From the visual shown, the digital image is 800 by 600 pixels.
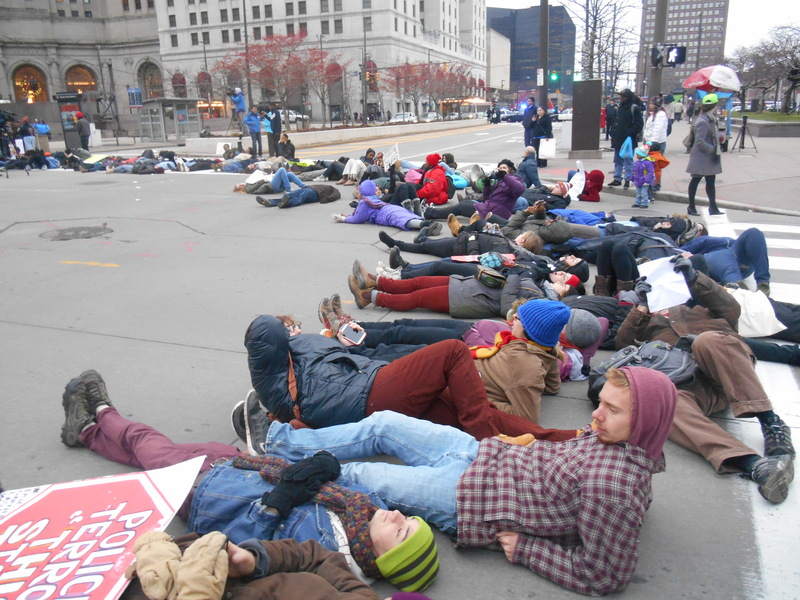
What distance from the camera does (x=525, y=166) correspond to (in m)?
10.8

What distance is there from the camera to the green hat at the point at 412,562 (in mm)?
2457

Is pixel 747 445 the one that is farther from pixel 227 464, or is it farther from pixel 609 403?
pixel 227 464

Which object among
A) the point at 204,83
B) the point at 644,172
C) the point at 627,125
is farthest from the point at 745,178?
the point at 204,83

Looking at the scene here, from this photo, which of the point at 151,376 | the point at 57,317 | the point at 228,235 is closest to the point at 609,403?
the point at 151,376

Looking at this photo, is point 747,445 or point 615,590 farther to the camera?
point 747,445

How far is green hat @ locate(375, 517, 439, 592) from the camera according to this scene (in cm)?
246

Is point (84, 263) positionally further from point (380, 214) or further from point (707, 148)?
point (707, 148)

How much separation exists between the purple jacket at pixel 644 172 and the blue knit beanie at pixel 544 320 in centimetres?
802

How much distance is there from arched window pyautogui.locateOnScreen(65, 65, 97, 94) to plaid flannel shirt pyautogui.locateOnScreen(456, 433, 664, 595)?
295ft

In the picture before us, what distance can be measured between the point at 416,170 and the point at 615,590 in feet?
36.0

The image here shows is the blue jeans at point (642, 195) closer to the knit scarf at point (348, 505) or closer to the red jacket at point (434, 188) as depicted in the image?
the red jacket at point (434, 188)

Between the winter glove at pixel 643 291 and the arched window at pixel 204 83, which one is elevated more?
the arched window at pixel 204 83

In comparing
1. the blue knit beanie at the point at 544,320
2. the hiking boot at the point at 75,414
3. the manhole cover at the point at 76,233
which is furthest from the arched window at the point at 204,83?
the blue knit beanie at the point at 544,320

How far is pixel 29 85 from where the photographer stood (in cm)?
7450
